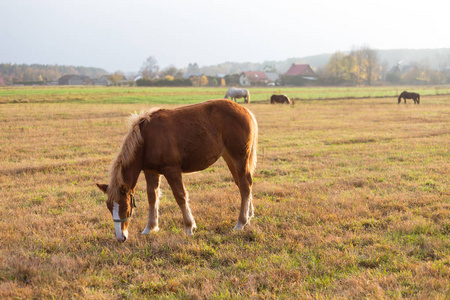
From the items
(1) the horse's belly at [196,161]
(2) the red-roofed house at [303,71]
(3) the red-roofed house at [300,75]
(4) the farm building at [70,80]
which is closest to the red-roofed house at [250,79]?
(3) the red-roofed house at [300,75]

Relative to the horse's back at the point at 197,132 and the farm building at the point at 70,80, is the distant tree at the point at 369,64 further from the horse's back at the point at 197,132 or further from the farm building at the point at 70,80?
the horse's back at the point at 197,132

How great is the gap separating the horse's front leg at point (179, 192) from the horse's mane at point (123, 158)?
0.59 meters

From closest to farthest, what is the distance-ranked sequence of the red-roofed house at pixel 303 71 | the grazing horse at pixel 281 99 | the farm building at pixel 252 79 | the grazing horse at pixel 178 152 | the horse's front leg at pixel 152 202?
the grazing horse at pixel 178 152
the horse's front leg at pixel 152 202
the grazing horse at pixel 281 99
the farm building at pixel 252 79
the red-roofed house at pixel 303 71

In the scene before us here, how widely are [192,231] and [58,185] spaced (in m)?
4.41

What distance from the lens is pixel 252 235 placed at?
5062mm

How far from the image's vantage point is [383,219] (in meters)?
5.44

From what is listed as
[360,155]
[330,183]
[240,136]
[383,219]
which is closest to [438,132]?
[360,155]

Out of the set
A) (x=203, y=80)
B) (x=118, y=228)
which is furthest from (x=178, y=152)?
(x=203, y=80)

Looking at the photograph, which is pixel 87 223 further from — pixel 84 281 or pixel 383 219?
pixel 383 219

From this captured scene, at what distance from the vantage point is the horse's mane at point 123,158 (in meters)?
4.52

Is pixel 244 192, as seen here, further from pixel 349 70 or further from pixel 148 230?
pixel 349 70

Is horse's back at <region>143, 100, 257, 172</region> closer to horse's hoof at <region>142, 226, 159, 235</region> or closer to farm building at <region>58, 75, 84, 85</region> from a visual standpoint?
horse's hoof at <region>142, 226, 159, 235</region>

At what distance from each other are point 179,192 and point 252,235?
1328 millimetres

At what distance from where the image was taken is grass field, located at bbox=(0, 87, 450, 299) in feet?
12.1
